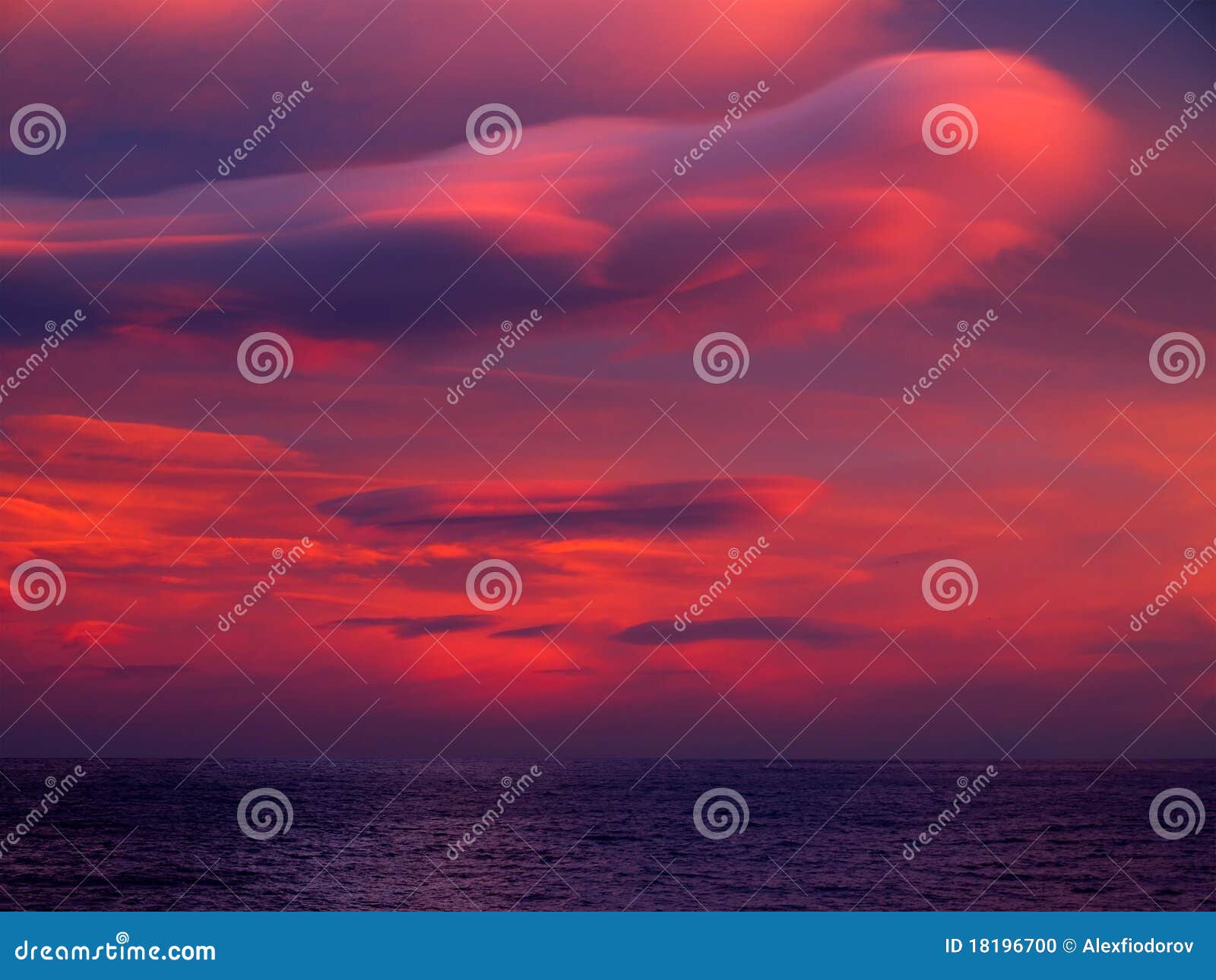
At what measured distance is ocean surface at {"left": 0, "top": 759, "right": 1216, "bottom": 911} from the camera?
5028cm

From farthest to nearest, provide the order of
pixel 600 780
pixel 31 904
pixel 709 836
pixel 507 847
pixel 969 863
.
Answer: pixel 600 780 → pixel 709 836 → pixel 507 847 → pixel 969 863 → pixel 31 904

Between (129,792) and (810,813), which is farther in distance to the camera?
(129,792)

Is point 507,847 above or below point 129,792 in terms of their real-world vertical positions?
below

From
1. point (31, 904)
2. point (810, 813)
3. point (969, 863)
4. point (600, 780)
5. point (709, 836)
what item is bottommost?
point (31, 904)

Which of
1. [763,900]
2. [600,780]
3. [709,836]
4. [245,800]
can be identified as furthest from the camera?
[600,780]

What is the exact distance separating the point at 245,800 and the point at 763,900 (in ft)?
227

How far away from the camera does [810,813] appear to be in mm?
90438

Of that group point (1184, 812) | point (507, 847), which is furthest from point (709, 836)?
point (1184, 812)

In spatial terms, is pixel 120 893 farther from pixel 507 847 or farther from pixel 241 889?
pixel 507 847

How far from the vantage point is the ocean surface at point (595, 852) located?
50.3 meters

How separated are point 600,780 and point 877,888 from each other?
8908 centimetres

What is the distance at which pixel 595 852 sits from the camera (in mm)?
65188

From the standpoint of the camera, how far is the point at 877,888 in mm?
52344

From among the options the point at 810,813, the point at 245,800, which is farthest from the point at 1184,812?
the point at 245,800
